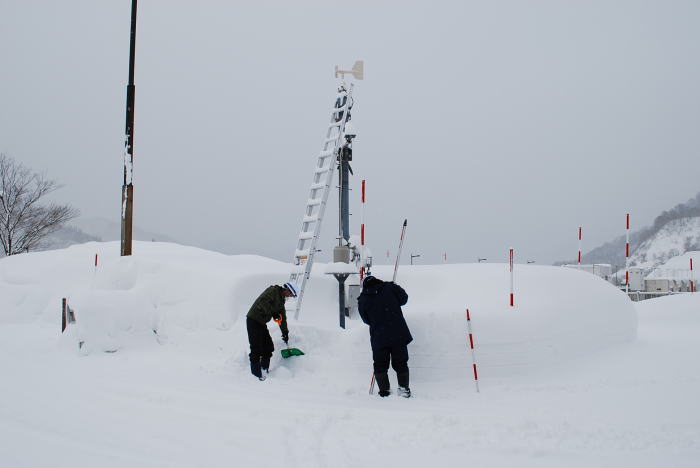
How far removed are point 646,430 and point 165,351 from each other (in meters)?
6.97

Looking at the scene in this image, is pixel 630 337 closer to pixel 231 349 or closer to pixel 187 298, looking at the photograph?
pixel 231 349

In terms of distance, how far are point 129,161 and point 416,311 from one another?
307 inches

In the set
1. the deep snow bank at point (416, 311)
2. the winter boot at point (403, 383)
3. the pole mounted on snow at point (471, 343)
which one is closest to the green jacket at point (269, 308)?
the deep snow bank at point (416, 311)

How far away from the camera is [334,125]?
31.1ft

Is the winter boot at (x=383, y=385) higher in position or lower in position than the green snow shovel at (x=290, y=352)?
lower

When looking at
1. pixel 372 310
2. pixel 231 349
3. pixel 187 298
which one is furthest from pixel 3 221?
pixel 372 310

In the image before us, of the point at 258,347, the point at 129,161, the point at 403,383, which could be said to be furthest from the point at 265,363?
the point at 129,161

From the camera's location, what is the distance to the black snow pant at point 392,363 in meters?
6.11

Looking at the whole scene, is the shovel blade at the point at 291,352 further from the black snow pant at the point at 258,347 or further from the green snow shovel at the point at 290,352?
the black snow pant at the point at 258,347

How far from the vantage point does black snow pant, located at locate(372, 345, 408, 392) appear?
6.11 meters

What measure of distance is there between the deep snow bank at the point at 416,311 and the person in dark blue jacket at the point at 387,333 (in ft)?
1.73

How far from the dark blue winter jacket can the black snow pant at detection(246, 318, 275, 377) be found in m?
1.50

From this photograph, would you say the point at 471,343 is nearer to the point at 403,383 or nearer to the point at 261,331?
the point at 403,383

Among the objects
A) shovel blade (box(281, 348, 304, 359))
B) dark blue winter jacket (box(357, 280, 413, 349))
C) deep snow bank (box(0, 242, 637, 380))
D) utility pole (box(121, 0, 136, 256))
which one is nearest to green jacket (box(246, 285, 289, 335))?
shovel blade (box(281, 348, 304, 359))
